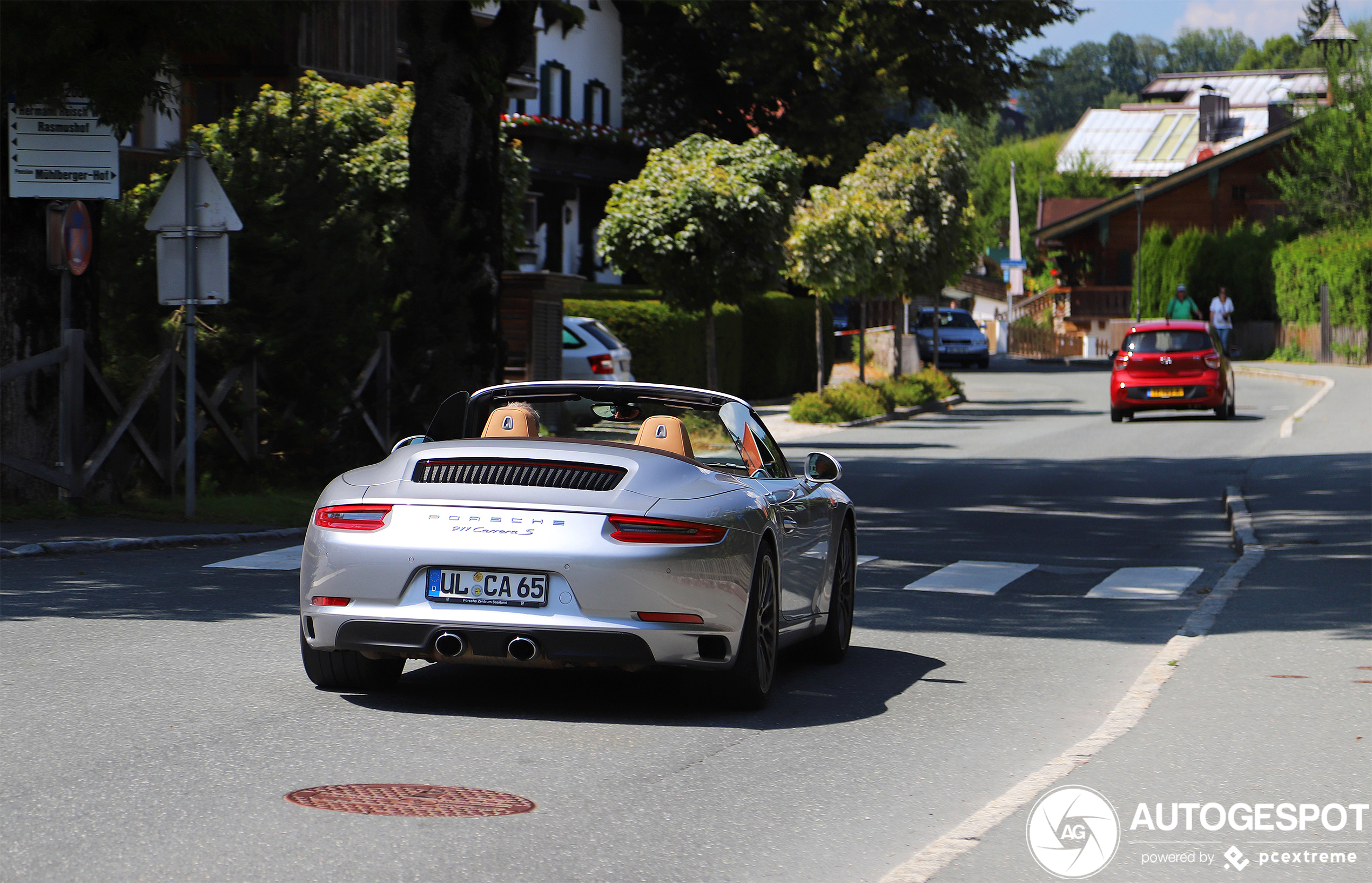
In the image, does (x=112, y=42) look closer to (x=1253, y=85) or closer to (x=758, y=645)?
(x=758, y=645)

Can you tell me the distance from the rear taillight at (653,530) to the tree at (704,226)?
2307 centimetres

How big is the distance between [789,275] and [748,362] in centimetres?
572

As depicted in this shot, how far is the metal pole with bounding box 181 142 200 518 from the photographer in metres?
14.3

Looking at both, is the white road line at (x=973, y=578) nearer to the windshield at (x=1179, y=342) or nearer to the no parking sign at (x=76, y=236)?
the no parking sign at (x=76, y=236)

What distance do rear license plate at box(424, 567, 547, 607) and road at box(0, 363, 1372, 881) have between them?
497 mm

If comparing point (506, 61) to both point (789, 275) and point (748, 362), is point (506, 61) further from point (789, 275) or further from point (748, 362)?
point (748, 362)

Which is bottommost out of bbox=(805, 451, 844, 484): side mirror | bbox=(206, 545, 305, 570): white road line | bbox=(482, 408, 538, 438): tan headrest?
bbox=(206, 545, 305, 570): white road line

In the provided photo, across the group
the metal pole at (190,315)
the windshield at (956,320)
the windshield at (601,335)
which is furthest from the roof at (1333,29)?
the metal pole at (190,315)

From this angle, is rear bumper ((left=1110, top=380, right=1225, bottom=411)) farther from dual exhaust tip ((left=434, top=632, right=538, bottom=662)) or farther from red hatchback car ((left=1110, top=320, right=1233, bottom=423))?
dual exhaust tip ((left=434, top=632, right=538, bottom=662))

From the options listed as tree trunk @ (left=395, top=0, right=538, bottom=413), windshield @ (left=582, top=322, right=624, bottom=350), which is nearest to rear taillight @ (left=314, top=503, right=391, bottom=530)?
tree trunk @ (left=395, top=0, right=538, bottom=413)

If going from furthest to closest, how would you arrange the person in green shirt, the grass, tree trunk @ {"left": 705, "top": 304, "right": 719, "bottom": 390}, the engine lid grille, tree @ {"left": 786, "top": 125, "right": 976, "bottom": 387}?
1. the person in green shirt
2. tree @ {"left": 786, "top": 125, "right": 976, "bottom": 387}
3. tree trunk @ {"left": 705, "top": 304, "right": 719, "bottom": 390}
4. the grass
5. the engine lid grille

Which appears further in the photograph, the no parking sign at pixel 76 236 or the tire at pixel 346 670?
the no parking sign at pixel 76 236

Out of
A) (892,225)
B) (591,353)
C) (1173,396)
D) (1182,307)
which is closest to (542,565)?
(591,353)

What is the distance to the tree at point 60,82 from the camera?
1359cm
